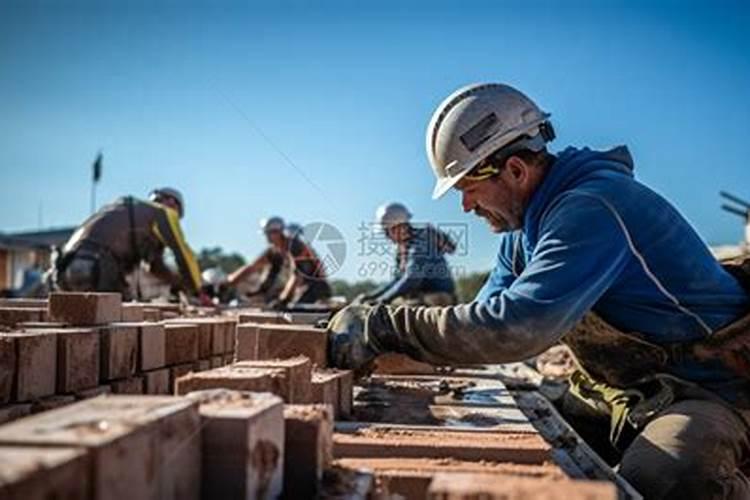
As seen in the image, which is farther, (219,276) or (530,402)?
(219,276)

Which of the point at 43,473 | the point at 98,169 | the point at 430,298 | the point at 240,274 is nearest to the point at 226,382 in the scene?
the point at 43,473

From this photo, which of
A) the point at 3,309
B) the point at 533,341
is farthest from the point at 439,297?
the point at 533,341

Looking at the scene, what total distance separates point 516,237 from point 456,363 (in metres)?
1.08

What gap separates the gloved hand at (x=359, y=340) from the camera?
3.27 meters

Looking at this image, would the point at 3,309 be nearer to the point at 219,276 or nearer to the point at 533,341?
the point at 533,341

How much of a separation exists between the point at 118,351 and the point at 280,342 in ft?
2.46

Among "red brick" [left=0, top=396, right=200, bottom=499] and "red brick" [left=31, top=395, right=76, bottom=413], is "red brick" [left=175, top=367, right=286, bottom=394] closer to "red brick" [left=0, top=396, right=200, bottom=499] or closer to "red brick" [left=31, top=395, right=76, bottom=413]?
"red brick" [left=0, top=396, right=200, bottom=499]

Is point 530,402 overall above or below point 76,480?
below

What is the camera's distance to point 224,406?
1.77 meters

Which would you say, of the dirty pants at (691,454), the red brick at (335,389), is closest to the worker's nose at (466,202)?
the red brick at (335,389)

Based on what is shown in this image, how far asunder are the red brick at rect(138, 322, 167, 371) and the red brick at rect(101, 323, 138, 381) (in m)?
0.03

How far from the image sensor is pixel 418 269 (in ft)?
31.9

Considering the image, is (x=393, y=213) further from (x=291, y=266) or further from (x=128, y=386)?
(x=128, y=386)

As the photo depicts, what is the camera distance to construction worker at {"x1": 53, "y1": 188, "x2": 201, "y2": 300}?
8430 millimetres
